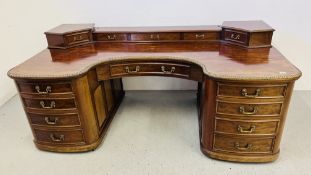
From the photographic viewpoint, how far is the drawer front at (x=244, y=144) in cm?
153

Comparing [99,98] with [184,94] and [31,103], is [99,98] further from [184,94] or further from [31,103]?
[184,94]

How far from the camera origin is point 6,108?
2496 mm

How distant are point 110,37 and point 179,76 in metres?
0.81

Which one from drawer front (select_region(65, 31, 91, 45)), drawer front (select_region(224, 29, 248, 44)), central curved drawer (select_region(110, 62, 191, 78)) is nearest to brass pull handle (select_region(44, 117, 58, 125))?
central curved drawer (select_region(110, 62, 191, 78))

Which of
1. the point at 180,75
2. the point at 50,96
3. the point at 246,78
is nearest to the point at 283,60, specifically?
the point at 246,78

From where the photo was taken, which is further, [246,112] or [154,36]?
[154,36]

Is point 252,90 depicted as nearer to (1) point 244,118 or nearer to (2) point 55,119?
(1) point 244,118

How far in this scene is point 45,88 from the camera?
1541 mm

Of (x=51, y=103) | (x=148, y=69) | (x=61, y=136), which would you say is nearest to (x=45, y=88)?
(x=51, y=103)

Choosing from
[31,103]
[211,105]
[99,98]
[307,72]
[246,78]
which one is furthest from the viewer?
[307,72]

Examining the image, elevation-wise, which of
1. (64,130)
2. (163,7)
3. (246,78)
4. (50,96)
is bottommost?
(64,130)

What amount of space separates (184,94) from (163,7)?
1.00 m

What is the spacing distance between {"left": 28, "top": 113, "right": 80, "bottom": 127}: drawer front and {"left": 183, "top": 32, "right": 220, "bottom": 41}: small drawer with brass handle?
1.17 metres

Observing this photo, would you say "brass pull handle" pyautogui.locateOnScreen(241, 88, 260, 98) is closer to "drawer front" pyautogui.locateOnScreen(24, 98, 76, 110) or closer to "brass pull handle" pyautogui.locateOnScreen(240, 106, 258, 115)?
"brass pull handle" pyautogui.locateOnScreen(240, 106, 258, 115)
